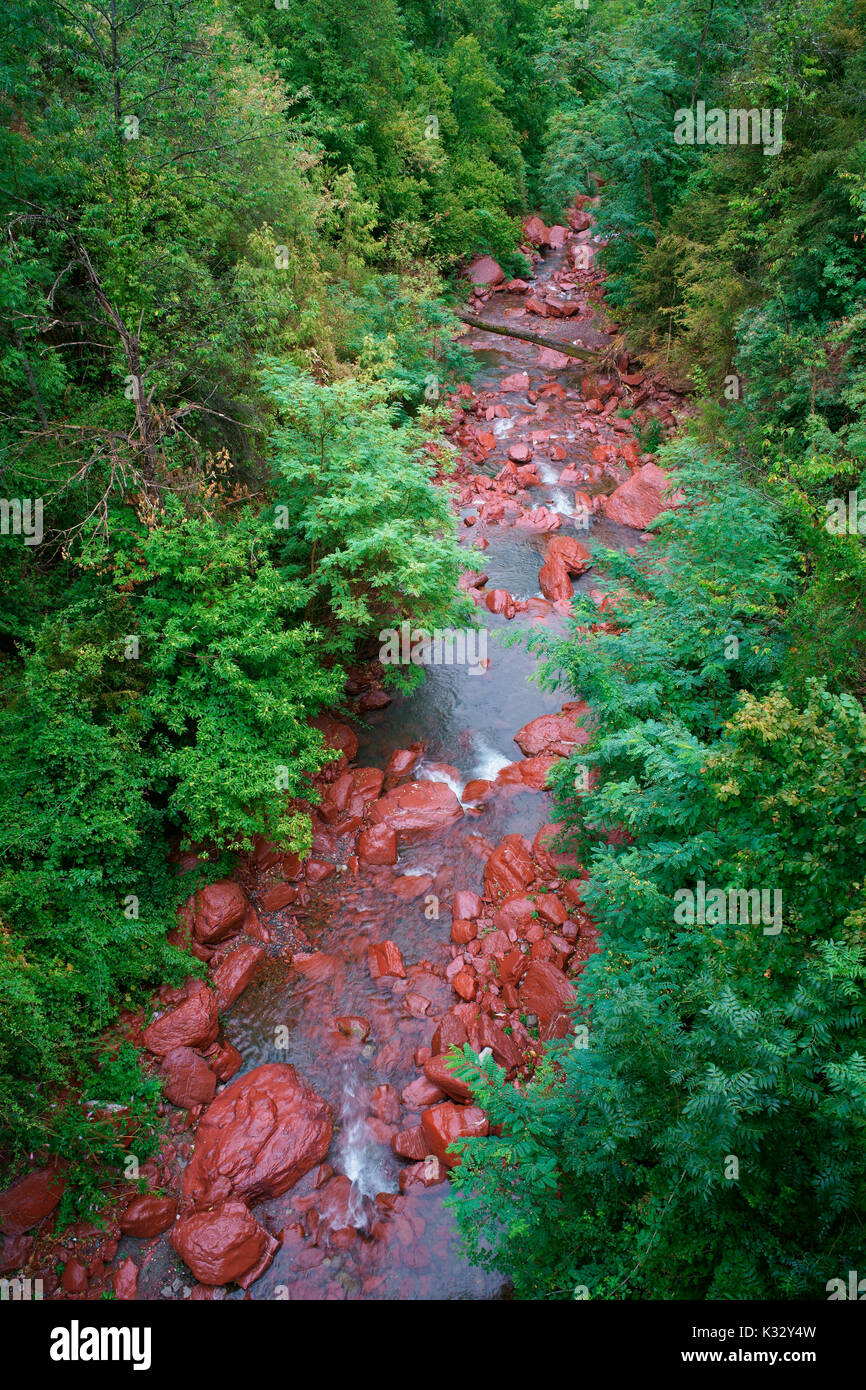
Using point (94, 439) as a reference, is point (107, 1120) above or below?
below

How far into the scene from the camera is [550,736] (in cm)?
1094

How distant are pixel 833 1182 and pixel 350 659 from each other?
8441 millimetres

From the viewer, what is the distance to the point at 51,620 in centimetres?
762

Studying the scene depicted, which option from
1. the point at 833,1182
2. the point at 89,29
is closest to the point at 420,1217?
the point at 833,1182

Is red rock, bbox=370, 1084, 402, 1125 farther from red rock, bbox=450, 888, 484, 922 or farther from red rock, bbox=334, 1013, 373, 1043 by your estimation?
red rock, bbox=450, 888, 484, 922

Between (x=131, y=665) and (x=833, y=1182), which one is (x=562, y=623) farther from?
(x=833, y=1182)

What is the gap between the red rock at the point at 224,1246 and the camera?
588cm

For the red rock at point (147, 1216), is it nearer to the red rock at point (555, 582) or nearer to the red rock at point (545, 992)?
the red rock at point (545, 992)

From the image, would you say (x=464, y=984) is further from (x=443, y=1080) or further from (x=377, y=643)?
(x=377, y=643)

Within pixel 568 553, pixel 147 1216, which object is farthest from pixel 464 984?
pixel 568 553

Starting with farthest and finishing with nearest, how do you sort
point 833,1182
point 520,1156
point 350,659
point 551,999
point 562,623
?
point 562,623, point 350,659, point 551,999, point 520,1156, point 833,1182

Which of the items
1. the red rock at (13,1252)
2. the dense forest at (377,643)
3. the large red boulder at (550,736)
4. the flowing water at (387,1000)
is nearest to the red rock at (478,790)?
the flowing water at (387,1000)

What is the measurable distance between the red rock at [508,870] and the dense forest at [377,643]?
65cm

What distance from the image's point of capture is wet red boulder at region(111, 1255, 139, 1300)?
5.79 m
